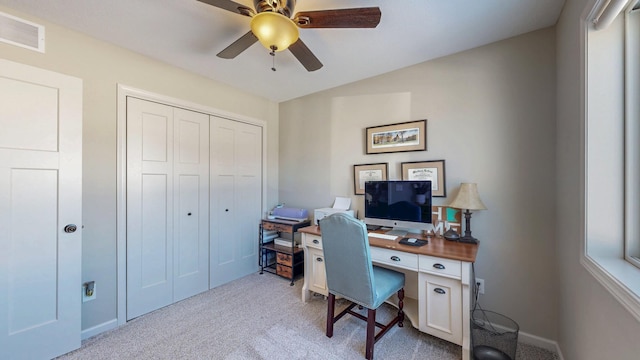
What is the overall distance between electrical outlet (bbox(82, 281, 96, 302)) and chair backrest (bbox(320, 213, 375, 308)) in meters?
1.98

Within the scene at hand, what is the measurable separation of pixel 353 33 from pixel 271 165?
2.18 metres

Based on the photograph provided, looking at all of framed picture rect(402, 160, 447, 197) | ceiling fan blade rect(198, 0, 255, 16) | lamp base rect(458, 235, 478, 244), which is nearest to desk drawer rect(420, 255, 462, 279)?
lamp base rect(458, 235, 478, 244)

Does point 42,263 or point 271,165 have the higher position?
point 271,165

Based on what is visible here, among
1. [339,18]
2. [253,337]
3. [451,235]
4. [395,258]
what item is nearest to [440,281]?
[395,258]

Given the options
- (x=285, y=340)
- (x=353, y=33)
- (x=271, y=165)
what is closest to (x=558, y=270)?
(x=285, y=340)

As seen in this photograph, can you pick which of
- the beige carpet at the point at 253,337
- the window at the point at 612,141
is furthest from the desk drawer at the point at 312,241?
the window at the point at 612,141

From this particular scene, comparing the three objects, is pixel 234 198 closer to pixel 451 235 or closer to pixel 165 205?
pixel 165 205

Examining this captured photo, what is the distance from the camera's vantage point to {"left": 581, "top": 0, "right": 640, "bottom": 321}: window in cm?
112

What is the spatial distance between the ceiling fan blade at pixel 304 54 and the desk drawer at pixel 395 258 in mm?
1542

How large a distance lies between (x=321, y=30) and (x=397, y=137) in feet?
4.10

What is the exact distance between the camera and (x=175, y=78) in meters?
2.59

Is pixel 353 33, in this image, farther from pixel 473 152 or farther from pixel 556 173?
pixel 556 173

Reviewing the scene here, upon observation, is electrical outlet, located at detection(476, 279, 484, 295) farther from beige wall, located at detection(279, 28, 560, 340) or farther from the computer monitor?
the computer monitor

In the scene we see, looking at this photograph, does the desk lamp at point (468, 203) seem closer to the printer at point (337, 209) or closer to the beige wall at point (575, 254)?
the beige wall at point (575, 254)
